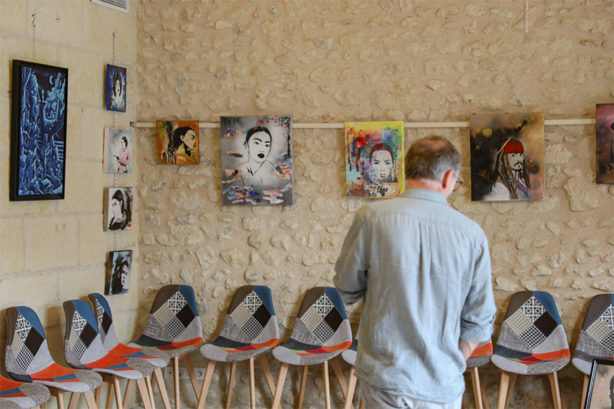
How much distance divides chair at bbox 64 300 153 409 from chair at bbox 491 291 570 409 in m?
2.20

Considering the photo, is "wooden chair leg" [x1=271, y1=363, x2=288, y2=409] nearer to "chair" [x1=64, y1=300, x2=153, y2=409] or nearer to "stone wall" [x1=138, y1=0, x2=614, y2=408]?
"stone wall" [x1=138, y1=0, x2=614, y2=408]

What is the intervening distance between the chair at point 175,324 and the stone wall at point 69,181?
0.26 m

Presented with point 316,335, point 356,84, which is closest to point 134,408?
point 316,335

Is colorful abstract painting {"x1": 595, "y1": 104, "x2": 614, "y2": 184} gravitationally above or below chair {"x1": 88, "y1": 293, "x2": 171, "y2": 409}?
above

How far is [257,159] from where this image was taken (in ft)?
15.9

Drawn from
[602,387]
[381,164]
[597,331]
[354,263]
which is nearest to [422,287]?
[354,263]

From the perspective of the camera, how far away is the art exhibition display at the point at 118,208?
15.3 feet

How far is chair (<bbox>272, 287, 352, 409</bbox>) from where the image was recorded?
14.6 feet

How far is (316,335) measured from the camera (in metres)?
4.65

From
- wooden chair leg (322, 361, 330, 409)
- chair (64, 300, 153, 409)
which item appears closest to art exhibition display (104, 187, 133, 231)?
chair (64, 300, 153, 409)

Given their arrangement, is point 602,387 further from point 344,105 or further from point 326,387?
point 344,105

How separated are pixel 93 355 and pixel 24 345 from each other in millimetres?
511

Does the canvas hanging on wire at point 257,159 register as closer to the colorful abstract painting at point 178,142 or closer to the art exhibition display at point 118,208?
the colorful abstract painting at point 178,142

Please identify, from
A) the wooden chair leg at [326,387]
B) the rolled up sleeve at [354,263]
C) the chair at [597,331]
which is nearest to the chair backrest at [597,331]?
the chair at [597,331]
